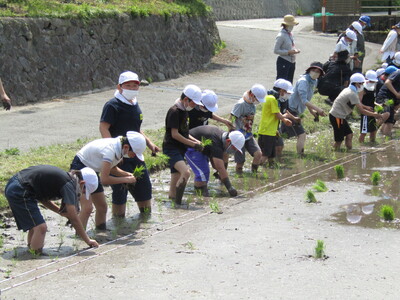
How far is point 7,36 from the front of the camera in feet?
53.4

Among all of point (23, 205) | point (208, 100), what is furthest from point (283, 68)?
point (23, 205)

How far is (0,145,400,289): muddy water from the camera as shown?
8.17m

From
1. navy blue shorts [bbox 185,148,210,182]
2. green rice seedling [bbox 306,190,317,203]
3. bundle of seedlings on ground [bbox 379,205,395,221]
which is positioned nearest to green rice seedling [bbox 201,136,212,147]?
navy blue shorts [bbox 185,148,210,182]

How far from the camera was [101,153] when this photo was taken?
28.5 feet

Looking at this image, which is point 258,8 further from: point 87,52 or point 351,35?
point 351,35

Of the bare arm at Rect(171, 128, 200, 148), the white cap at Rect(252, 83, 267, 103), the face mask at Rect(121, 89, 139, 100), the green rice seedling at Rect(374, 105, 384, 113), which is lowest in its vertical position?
the green rice seedling at Rect(374, 105, 384, 113)

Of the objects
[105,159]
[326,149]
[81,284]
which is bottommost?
[326,149]

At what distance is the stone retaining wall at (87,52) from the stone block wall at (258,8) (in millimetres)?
12066

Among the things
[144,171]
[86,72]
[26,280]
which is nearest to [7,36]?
[86,72]

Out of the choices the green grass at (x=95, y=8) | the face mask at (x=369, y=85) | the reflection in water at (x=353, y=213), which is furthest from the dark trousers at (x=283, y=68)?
the reflection in water at (x=353, y=213)

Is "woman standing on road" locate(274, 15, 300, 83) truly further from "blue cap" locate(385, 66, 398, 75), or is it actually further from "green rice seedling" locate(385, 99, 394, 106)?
"green rice seedling" locate(385, 99, 394, 106)

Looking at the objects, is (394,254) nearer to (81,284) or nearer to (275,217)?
(275,217)

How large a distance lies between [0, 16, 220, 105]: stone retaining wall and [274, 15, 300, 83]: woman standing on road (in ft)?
14.3

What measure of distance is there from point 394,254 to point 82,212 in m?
3.37
